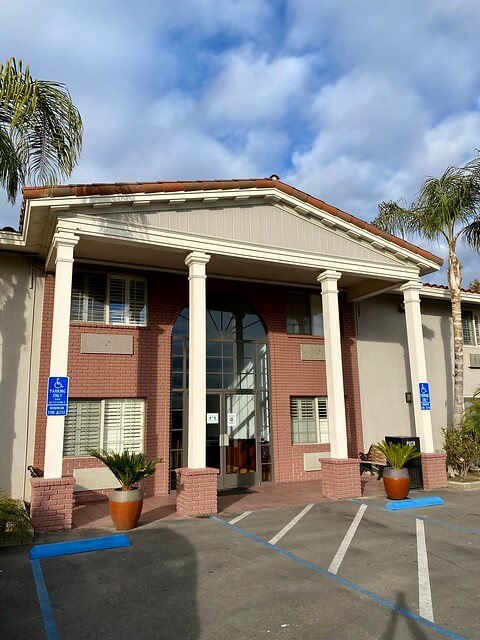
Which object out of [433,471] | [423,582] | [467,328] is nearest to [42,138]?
[423,582]

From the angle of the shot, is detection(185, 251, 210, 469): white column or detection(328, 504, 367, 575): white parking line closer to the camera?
detection(328, 504, 367, 575): white parking line

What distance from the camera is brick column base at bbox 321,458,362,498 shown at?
10617 mm

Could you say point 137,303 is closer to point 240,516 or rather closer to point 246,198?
point 246,198

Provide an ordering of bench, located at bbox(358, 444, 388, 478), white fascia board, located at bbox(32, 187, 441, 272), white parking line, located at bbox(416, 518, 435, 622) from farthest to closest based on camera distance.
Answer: bench, located at bbox(358, 444, 388, 478)
white fascia board, located at bbox(32, 187, 441, 272)
white parking line, located at bbox(416, 518, 435, 622)

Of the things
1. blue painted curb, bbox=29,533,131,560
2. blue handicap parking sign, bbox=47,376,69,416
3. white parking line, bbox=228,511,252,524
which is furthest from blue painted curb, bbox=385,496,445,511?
blue handicap parking sign, bbox=47,376,69,416

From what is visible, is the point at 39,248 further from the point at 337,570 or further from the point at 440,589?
the point at 440,589

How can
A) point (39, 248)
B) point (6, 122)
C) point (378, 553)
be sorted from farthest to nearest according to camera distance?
point (39, 248) → point (6, 122) → point (378, 553)

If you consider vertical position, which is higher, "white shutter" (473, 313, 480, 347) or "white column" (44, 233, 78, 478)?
"white shutter" (473, 313, 480, 347)

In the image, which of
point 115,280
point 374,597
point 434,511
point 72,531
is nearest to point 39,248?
point 115,280

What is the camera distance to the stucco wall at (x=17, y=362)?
1027 centimetres

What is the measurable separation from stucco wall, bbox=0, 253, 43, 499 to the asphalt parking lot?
3283mm

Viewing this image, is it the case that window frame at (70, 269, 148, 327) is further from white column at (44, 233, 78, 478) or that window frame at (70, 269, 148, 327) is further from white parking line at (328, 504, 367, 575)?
white parking line at (328, 504, 367, 575)

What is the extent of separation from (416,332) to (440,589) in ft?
26.5

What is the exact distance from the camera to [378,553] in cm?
671
